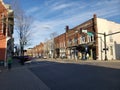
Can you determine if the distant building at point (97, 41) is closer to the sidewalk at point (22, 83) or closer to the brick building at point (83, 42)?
the brick building at point (83, 42)

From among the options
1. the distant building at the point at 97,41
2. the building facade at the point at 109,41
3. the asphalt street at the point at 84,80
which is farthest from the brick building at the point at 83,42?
the asphalt street at the point at 84,80

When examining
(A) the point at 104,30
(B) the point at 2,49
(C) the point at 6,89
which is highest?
(A) the point at 104,30

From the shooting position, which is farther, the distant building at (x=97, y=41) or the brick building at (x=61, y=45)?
the brick building at (x=61, y=45)

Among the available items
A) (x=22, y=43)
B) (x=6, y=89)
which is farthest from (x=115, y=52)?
(x=6, y=89)

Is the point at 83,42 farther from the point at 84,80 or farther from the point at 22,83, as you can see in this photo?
the point at 84,80

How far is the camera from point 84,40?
2494 inches

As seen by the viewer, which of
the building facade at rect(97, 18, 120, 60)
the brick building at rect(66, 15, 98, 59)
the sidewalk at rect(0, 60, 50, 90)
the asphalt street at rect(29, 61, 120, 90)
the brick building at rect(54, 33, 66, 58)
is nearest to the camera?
the asphalt street at rect(29, 61, 120, 90)

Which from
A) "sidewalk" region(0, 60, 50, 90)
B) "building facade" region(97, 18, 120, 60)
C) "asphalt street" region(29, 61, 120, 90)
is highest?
"building facade" region(97, 18, 120, 60)

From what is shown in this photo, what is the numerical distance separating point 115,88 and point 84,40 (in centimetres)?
5288

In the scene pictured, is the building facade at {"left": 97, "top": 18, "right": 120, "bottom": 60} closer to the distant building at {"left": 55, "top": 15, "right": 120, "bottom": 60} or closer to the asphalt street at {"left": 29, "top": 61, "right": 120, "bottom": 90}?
the distant building at {"left": 55, "top": 15, "right": 120, "bottom": 60}

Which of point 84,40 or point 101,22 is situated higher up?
point 101,22

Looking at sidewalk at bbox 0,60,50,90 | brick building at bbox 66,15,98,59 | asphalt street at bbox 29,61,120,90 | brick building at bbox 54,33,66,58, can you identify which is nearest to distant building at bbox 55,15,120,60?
brick building at bbox 66,15,98,59

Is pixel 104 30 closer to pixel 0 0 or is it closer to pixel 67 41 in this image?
pixel 67 41

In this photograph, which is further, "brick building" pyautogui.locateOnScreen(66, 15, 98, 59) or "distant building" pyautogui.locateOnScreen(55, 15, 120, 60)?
"brick building" pyautogui.locateOnScreen(66, 15, 98, 59)
